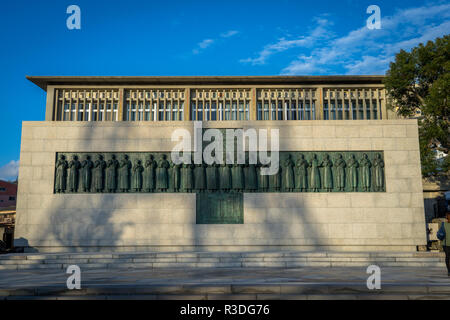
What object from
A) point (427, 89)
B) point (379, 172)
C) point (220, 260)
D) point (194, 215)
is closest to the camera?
point (220, 260)

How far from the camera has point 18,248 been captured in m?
15.9

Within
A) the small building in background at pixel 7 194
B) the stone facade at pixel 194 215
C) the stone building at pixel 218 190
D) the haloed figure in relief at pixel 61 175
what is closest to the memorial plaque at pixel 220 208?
the stone building at pixel 218 190

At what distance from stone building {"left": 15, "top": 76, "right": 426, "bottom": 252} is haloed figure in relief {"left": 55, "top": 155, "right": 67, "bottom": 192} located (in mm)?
42

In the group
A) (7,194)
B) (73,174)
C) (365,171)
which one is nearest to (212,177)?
(73,174)

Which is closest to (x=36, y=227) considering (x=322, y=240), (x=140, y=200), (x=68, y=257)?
(x=68, y=257)

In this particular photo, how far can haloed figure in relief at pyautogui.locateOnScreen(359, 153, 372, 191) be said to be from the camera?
16.4m

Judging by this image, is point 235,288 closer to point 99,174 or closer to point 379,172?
point 99,174

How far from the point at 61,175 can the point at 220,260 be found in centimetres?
771

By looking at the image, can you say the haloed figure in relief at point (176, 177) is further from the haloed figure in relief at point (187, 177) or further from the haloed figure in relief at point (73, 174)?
the haloed figure in relief at point (73, 174)

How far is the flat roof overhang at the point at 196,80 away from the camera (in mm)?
26219

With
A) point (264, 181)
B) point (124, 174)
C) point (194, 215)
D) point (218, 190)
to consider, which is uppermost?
point (124, 174)

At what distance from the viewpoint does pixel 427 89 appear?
21.9 metres
